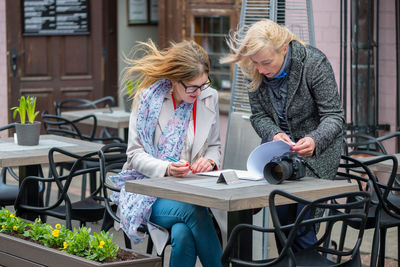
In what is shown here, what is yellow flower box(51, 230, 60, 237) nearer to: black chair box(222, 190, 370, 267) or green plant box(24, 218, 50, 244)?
green plant box(24, 218, 50, 244)

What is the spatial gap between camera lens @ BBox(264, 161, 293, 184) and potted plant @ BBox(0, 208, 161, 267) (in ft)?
1.98

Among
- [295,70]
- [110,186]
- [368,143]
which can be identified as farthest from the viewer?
[368,143]

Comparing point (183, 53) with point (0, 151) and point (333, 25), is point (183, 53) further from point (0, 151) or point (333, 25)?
point (333, 25)

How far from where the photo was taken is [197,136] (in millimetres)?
4102

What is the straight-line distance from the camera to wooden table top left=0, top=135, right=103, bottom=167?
445 centimetres

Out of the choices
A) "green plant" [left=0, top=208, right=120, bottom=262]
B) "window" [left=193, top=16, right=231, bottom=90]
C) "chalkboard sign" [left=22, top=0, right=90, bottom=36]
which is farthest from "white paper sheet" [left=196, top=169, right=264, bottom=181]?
"chalkboard sign" [left=22, top=0, right=90, bottom=36]

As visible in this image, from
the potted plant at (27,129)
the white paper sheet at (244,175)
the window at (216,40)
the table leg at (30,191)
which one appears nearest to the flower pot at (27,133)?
the potted plant at (27,129)

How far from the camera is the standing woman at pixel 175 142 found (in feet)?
12.6

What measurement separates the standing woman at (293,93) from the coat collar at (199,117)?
0.85 ft

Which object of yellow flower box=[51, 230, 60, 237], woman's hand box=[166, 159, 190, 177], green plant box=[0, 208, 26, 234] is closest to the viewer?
yellow flower box=[51, 230, 60, 237]

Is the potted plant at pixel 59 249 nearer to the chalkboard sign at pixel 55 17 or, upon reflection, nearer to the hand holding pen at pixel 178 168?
the hand holding pen at pixel 178 168

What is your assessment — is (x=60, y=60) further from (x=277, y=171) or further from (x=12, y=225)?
(x=277, y=171)

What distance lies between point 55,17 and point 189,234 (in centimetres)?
593

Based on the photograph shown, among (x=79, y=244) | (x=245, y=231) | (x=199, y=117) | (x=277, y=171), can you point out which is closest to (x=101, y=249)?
(x=79, y=244)
